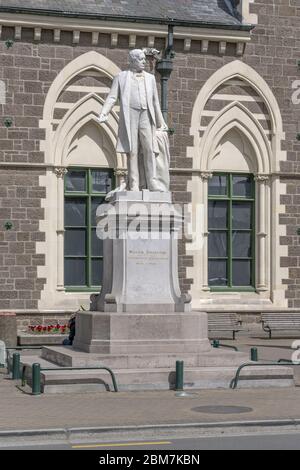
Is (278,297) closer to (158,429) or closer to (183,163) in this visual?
(183,163)

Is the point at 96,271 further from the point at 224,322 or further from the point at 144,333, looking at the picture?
the point at 144,333

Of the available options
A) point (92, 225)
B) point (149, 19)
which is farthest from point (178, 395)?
point (149, 19)

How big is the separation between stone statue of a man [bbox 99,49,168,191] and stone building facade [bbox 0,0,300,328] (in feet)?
34.4

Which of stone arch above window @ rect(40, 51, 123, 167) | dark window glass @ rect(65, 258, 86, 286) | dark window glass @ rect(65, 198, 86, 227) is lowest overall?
dark window glass @ rect(65, 258, 86, 286)

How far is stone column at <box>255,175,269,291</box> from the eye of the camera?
102 ft

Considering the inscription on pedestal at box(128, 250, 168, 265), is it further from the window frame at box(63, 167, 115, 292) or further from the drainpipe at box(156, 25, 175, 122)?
the window frame at box(63, 167, 115, 292)

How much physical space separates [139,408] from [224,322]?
15068 millimetres

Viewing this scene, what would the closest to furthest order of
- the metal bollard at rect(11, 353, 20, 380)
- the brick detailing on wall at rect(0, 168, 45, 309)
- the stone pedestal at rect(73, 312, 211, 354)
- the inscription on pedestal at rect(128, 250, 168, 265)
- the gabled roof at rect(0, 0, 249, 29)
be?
the stone pedestal at rect(73, 312, 211, 354) → the inscription on pedestal at rect(128, 250, 168, 265) → the metal bollard at rect(11, 353, 20, 380) → the brick detailing on wall at rect(0, 168, 45, 309) → the gabled roof at rect(0, 0, 249, 29)

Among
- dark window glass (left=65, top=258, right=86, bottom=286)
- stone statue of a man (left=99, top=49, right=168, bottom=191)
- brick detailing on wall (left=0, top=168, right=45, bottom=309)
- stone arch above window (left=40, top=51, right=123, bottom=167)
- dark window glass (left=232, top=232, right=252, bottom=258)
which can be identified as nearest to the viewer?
stone statue of a man (left=99, top=49, right=168, bottom=191)

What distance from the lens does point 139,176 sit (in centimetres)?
1923

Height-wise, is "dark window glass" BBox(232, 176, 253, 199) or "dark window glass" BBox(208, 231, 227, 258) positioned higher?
"dark window glass" BBox(232, 176, 253, 199)

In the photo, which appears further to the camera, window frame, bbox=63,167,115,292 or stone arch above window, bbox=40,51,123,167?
window frame, bbox=63,167,115,292

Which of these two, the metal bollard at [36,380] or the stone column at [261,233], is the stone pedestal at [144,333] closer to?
the metal bollard at [36,380]

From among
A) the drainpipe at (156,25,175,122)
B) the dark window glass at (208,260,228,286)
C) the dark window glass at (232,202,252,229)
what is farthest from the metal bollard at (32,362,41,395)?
the dark window glass at (232,202,252,229)
